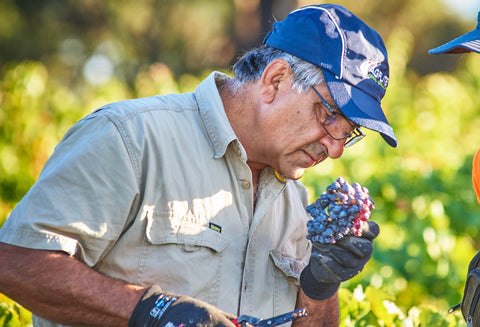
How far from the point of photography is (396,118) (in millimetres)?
9406

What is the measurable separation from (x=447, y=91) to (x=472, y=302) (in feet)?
28.2

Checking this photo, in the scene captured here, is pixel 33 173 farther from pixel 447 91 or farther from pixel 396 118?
pixel 447 91

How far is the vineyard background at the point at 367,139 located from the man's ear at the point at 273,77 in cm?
127

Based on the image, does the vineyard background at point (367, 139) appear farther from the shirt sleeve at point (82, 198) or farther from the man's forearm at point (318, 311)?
the shirt sleeve at point (82, 198)

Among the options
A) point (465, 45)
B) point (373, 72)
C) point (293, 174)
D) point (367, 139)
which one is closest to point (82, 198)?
point (293, 174)

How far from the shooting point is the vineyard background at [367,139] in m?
4.81

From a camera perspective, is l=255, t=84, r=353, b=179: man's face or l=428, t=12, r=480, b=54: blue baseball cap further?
l=255, t=84, r=353, b=179: man's face

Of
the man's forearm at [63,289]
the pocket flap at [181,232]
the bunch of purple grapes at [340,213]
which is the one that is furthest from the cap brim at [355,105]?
the man's forearm at [63,289]

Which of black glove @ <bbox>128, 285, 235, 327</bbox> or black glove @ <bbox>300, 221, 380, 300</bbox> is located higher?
black glove @ <bbox>128, 285, 235, 327</bbox>

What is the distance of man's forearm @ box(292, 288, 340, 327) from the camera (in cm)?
300

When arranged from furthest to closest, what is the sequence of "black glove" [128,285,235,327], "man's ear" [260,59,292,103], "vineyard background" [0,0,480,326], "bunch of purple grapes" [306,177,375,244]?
"vineyard background" [0,0,480,326] < "man's ear" [260,59,292,103] < "bunch of purple grapes" [306,177,375,244] < "black glove" [128,285,235,327]

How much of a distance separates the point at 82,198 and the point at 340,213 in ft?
3.43

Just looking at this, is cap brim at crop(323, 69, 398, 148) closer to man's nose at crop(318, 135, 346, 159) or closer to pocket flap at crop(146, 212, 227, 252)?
man's nose at crop(318, 135, 346, 159)

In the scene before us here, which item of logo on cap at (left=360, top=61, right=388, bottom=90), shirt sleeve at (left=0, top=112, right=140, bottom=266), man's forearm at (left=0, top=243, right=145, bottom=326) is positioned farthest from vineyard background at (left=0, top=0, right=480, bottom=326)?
logo on cap at (left=360, top=61, right=388, bottom=90)
